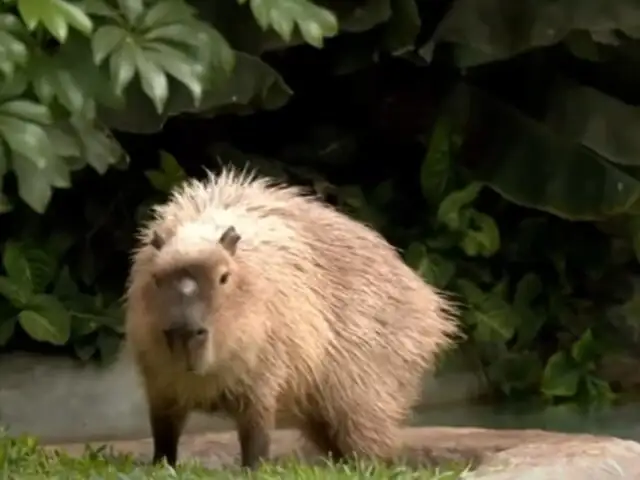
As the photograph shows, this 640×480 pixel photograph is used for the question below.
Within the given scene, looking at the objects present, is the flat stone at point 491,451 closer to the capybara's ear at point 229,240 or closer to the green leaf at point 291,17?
the capybara's ear at point 229,240

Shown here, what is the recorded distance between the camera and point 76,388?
6.19 meters

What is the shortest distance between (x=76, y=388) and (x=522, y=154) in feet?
8.42

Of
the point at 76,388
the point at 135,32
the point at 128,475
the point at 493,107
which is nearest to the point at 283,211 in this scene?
the point at 135,32

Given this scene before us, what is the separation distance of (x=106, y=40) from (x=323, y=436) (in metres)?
1.59

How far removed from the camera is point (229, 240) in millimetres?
3895

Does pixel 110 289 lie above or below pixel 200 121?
below

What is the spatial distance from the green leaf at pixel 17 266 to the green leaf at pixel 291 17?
261cm

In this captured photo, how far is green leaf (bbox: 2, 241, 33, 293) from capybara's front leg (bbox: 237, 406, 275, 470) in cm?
248

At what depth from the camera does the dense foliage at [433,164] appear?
6.14 m

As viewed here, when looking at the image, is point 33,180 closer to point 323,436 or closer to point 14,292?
point 323,436

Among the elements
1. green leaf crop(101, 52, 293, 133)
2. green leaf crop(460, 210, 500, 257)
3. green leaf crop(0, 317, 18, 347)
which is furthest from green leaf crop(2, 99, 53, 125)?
green leaf crop(460, 210, 500, 257)

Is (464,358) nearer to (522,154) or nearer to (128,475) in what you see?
(522,154)

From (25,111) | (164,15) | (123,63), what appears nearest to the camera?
(25,111)

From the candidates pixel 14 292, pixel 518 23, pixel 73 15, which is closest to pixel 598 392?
pixel 518 23
